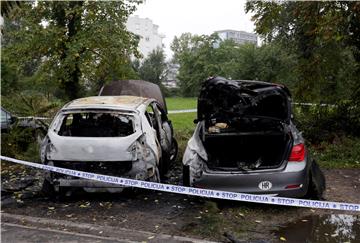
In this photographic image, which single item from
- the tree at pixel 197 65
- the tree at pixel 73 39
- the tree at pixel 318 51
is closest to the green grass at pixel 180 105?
the tree at pixel 197 65

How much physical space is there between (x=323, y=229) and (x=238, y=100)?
2476 mm

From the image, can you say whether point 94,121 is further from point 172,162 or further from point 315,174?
point 315,174

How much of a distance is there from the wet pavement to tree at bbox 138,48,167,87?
55172 millimetres

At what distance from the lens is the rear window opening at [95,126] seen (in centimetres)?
718

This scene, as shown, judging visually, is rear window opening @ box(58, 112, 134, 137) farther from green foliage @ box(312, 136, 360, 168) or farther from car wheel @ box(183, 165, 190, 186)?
green foliage @ box(312, 136, 360, 168)

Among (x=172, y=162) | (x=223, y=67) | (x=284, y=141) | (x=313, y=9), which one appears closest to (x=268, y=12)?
(x=313, y=9)

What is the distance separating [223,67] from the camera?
6025 cm

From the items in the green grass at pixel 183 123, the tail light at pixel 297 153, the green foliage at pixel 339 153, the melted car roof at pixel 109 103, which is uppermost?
the melted car roof at pixel 109 103

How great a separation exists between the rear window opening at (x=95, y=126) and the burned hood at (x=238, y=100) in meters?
1.28

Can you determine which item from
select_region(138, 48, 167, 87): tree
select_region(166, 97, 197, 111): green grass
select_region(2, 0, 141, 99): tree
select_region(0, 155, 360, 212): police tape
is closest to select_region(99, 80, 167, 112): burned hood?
select_region(2, 0, 141, 99): tree

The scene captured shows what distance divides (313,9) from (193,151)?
4934 mm

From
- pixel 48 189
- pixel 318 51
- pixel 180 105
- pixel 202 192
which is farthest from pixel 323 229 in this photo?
pixel 180 105

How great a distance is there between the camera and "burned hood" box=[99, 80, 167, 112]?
10711 millimetres

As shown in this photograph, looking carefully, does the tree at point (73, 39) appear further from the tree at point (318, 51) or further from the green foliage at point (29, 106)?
the tree at point (318, 51)
